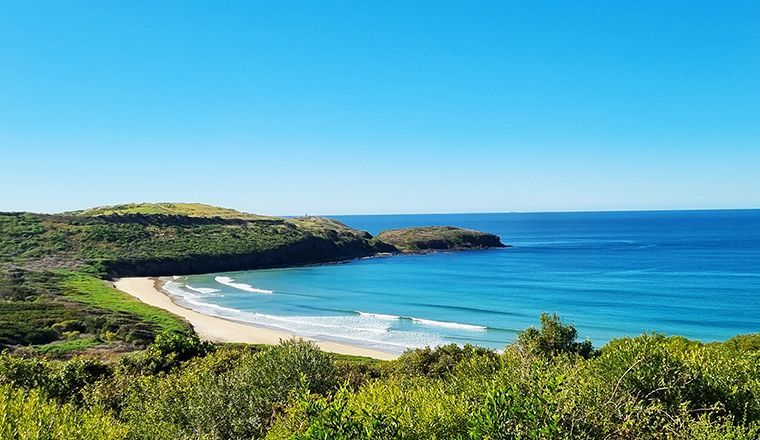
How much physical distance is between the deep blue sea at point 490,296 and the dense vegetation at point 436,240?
2870 cm

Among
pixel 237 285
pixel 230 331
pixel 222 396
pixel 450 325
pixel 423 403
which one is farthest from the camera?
pixel 237 285

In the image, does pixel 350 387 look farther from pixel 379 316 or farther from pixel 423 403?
pixel 379 316

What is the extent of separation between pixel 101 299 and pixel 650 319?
67037 millimetres

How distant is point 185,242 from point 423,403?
396ft

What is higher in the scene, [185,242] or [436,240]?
[185,242]

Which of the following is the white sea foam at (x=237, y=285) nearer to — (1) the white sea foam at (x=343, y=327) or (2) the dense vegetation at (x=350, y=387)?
(1) the white sea foam at (x=343, y=327)

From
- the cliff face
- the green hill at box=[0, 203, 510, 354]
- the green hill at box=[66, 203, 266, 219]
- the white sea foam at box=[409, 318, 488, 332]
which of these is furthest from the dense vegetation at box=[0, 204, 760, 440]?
the green hill at box=[66, 203, 266, 219]

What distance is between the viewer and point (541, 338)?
99.0 ft

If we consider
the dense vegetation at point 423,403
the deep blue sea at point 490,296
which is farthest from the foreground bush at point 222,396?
the deep blue sea at point 490,296

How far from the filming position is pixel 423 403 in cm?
1441

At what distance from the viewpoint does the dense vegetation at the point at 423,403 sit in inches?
444

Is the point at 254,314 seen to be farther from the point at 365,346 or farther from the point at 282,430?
the point at 282,430

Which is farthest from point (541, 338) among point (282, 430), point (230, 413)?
point (282, 430)

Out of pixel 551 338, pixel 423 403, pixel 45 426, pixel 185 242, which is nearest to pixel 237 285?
pixel 185 242
